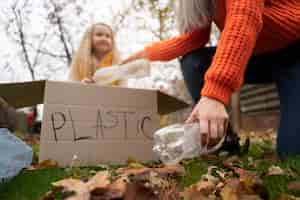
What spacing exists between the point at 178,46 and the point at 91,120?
524 mm

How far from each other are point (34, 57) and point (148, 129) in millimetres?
7571

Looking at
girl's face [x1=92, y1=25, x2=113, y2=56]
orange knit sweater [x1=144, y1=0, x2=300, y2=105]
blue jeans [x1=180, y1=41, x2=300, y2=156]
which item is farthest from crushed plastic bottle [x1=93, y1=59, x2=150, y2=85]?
girl's face [x1=92, y1=25, x2=113, y2=56]

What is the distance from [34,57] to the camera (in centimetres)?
856

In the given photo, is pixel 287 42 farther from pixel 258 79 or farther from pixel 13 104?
pixel 13 104

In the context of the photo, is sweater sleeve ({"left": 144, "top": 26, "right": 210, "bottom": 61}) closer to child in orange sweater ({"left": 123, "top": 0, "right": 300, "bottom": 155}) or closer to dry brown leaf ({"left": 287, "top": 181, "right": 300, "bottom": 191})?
child in orange sweater ({"left": 123, "top": 0, "right": 300, "bottom": 155})

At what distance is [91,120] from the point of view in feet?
4.67

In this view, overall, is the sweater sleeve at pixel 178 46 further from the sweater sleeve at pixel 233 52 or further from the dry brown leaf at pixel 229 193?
the dry brown leaf at pixel 229 193

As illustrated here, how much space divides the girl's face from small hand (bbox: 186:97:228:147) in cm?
173

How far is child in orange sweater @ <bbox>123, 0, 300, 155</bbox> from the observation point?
1.02 metres

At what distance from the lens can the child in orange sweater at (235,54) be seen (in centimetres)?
102

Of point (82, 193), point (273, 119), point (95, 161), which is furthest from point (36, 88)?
point (273, 119)

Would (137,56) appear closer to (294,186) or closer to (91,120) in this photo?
(91,120)

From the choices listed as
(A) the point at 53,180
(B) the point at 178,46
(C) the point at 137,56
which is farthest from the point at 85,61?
(A) the point at 53,180

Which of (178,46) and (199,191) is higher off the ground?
(178,46)
